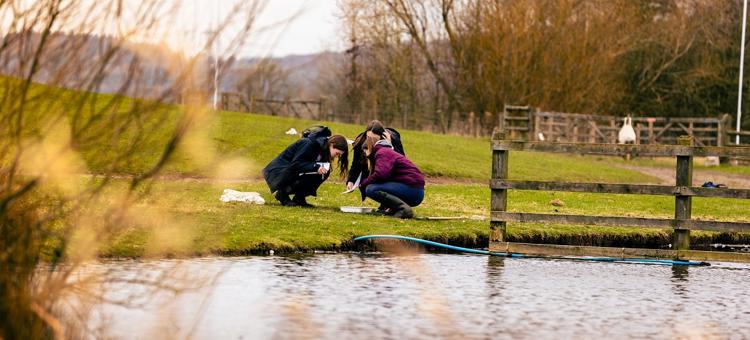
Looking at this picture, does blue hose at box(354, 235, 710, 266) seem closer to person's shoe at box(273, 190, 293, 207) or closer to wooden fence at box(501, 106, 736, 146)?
person's shoe at box(273, 190, 293, 207)

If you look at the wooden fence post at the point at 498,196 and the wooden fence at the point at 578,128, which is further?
the wooden fence at the point at 578,128

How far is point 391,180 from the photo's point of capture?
17141 millimetres

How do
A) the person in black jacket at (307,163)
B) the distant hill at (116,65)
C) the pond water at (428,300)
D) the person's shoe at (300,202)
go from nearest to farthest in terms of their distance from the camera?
the distant hill at (116,65), the pond water at (428,300), the person in black jacket at (307,163), the person's shoe at (300,202)

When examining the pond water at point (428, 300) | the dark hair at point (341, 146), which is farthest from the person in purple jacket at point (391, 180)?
the pond water at point (428, 300)

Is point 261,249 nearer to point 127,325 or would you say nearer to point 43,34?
point 127,325

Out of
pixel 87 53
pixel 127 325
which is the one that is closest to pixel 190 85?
pixel 87 53

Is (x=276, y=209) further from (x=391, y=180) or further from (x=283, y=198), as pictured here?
(x=391, y=180)

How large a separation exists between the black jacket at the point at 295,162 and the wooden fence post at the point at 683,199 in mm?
5139

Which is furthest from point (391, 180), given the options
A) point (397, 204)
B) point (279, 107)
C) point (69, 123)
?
point (279, 107)

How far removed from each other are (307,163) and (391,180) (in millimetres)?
1318

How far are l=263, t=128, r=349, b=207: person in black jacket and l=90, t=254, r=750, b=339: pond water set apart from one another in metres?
3.47

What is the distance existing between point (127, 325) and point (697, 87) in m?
58.3

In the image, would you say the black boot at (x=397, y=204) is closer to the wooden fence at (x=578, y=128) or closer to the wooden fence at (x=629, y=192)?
the wooden fence at (x=629, y=192)

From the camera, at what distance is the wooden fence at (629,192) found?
14578mm
